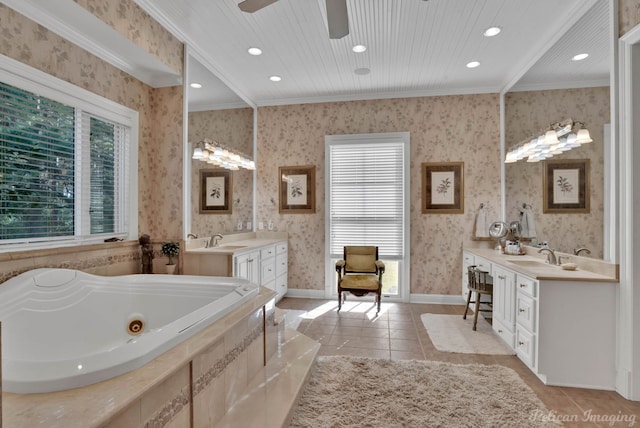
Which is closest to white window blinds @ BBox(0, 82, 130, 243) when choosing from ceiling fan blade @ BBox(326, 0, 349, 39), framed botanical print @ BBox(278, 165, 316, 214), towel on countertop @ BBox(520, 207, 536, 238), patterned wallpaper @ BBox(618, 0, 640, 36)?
ceiling fan blade @ BBox(326, 0, 349, 39)

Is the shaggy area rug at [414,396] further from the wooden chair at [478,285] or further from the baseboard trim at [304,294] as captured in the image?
the baseboard trim at [304,294]

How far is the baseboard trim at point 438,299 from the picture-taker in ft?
14.8

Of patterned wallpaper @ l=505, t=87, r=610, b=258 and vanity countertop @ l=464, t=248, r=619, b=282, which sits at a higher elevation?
patterned wallpaper @ l=505, t=87, r=610, b=258

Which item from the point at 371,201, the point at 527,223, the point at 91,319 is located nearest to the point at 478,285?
the point at 527,223

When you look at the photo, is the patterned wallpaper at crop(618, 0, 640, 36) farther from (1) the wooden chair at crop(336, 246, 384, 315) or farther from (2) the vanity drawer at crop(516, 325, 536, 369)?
(1) the wooden chair at crop(336, 246, 384, 315)

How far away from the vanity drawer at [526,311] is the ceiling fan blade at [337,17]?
2487 mm

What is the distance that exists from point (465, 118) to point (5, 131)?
4.87 meters

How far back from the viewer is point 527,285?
2574 mm

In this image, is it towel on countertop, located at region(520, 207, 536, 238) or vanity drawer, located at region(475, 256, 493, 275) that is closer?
vanity drawer, located at region(475, 256, 493, 275)

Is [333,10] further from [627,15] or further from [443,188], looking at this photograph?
[443,188]

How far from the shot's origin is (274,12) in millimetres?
2805

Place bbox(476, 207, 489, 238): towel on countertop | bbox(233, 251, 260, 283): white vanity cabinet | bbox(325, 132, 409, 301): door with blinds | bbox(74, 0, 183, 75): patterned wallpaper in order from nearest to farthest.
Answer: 1. bbox(74, 0, 183, 75): patterned wallpaper
2. bbox(233, 251, 260, 283): white vanity cabinet
3. bbox(476, 207, 489, 238): towel on countertop
4. bbox(325, 132, 409, 301): door with blinds

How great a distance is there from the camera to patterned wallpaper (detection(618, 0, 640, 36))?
2.13m

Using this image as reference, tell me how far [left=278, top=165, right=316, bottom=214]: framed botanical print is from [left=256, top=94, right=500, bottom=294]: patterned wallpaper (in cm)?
8
